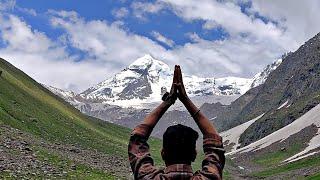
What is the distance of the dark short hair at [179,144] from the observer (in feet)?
27.3

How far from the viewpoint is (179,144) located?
8336mm

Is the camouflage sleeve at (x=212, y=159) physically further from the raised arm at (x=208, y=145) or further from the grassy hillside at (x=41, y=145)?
the grassy hillside at (x=41, y=145)

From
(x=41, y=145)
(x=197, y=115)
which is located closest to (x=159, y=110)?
(x=197, y=115)

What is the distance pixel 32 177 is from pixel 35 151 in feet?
40.7

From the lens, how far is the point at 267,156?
19400cm

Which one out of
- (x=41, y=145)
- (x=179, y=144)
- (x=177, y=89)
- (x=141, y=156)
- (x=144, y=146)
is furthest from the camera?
(x=41, y=145)

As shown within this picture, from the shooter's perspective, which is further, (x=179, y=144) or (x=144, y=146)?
(x=144, y=146)

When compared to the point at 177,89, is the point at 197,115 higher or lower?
lower

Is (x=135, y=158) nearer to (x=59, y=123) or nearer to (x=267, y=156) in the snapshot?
(x=59, y=123)

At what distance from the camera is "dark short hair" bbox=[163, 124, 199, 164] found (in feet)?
27.3

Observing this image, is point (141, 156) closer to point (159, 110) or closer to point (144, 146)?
point (144, 146)

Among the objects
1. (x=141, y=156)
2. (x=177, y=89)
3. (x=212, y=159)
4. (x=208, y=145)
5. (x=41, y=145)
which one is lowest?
(x=141, y=156)

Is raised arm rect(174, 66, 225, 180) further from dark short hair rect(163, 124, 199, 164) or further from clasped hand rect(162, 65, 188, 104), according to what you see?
dark short hair rect(163, 124, 199, 164)

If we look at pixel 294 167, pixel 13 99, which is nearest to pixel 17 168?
pixel 13 99
